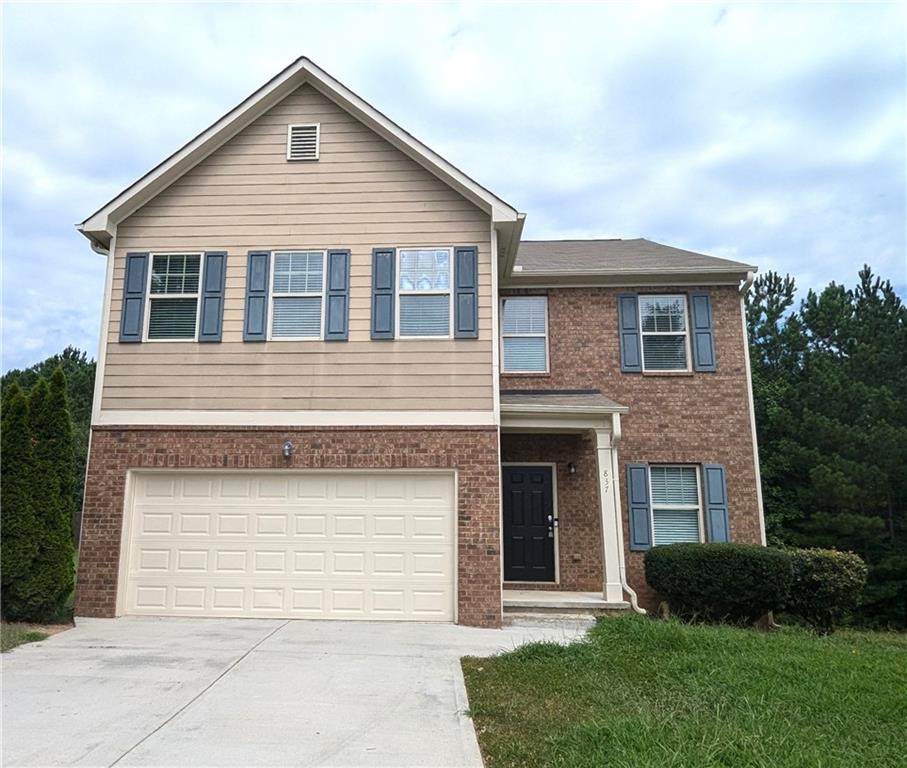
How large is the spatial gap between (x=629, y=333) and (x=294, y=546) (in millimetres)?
6682

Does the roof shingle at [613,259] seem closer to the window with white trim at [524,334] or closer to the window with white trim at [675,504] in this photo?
the window with white trim at [524,334]

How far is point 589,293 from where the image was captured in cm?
1158

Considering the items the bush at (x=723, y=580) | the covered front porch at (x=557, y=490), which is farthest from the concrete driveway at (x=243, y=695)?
the covered front porch at (x=557, y=490)

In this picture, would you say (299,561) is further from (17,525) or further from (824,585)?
(824,585)

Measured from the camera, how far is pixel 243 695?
5160 mm

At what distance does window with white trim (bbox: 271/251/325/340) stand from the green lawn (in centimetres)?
454

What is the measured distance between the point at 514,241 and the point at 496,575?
4874mm

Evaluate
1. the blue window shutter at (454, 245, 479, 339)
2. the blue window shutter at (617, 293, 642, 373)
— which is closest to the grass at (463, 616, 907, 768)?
the blue window shutter at (454, 245, 479, 339)

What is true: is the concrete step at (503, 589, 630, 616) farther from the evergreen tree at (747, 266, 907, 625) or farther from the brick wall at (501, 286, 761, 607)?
the evergreen tree at (747, 266, 907, 625)

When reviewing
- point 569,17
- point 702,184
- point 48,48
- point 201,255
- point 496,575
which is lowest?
point 496,575

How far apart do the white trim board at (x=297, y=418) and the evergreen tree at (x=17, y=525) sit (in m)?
1.16

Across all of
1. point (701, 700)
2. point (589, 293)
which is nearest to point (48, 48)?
point (589, 293)

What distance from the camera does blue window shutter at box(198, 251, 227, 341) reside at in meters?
9.11

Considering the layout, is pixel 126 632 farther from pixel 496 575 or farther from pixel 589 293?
pixel 589 293
